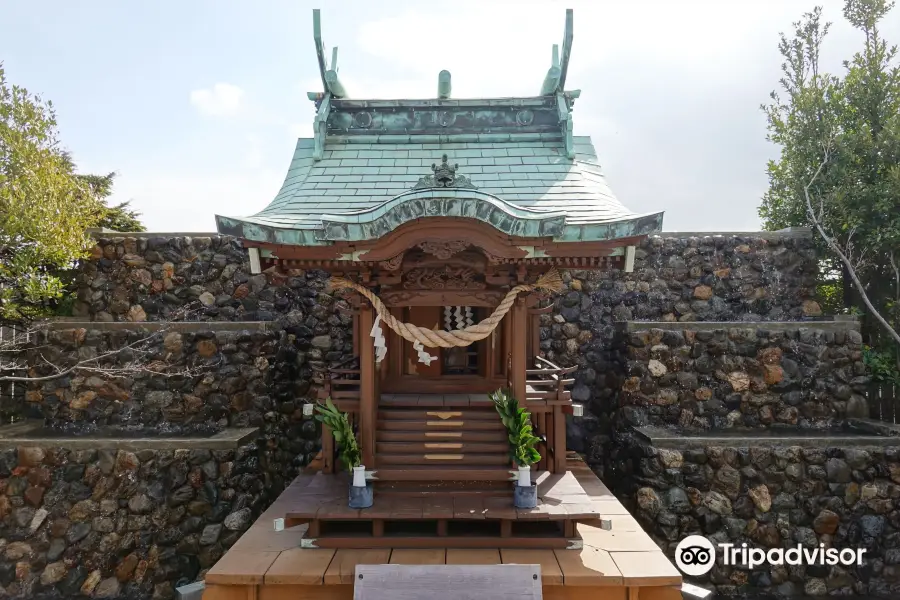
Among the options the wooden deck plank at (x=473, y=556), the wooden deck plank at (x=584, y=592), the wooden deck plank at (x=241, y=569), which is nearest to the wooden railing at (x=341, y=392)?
the wooden deck plank at (x=241, y=569)

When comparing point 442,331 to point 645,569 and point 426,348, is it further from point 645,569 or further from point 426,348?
point 645,569

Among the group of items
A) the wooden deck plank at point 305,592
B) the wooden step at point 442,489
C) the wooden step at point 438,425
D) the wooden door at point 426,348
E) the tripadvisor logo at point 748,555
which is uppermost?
the wooden door at point 426,348

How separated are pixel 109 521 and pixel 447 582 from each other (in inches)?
232

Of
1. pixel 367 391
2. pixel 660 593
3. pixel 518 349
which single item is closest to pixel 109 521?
pixel 367 391

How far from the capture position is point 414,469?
564cm

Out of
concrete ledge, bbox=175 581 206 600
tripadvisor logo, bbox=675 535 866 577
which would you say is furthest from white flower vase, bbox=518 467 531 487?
tripadvisor logo, bbox=675 535 866 577

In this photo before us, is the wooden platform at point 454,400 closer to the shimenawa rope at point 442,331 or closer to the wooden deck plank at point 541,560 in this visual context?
the shimenawa rope at point 442,331

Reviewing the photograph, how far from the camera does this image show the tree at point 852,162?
354 inches

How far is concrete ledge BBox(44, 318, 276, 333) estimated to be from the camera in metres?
8.98

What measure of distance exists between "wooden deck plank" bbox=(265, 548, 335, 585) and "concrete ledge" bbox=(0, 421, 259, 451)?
3.20 metres

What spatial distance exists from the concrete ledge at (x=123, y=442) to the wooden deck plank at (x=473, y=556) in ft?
14.2

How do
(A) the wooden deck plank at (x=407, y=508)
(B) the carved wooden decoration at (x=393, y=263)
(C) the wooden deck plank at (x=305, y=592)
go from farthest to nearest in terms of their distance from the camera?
(B) the carved wooden decoration at (x=393, y=263)
(A) the wooden deck plank at (x=407, y=508)
(C) the wooden deck plank at (x=305, y=592)

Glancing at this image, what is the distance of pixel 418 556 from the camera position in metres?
5.12

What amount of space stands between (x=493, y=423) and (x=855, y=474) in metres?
6.03
